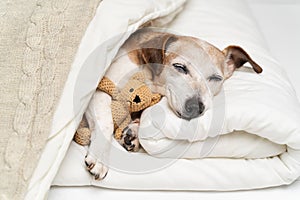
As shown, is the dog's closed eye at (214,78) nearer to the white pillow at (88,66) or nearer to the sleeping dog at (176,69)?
the sleeping dog at (176,69)

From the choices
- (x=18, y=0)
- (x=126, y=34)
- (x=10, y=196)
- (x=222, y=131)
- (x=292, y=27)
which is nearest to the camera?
(x=10, y=196)

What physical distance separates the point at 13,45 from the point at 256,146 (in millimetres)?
597

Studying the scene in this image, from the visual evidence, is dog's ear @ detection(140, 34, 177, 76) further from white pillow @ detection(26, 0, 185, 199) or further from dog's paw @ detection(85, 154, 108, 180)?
dog's paw @ detection(85, 154, 108, 180)

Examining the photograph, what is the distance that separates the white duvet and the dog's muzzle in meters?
0.02

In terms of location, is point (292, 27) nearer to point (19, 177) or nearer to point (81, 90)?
point (81, 90)

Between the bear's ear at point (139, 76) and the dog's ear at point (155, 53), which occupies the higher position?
the dog's ear at point (155, 53)

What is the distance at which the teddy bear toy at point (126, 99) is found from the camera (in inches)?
42.4

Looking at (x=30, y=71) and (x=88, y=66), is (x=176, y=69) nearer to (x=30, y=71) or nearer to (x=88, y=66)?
(x=88, y=66)

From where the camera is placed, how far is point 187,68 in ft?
3.64

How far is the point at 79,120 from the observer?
102 cm

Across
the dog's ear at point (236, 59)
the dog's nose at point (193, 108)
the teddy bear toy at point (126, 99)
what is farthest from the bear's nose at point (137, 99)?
the dog's ear at point (236, 59)

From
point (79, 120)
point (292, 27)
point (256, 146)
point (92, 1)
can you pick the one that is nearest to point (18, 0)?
point (92, 1)

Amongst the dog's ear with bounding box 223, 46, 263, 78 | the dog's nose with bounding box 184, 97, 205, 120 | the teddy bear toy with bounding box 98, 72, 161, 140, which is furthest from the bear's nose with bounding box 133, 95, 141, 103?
the dog's ear with bounding box 223, 46, 263, 78

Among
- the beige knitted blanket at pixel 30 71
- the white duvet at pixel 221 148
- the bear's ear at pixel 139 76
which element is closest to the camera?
the beige knitted blanket at pixel 30 71
